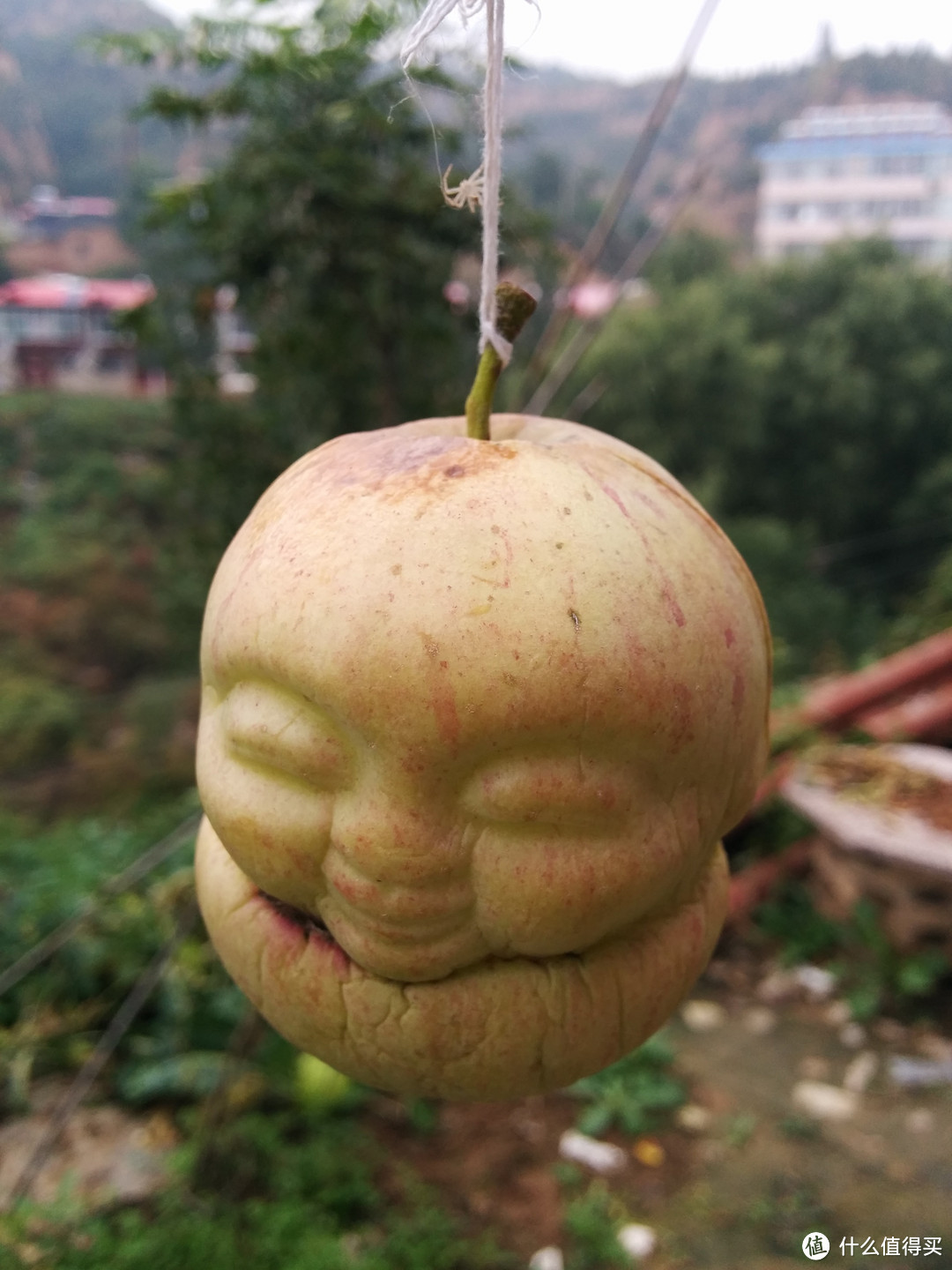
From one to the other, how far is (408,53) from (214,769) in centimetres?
64

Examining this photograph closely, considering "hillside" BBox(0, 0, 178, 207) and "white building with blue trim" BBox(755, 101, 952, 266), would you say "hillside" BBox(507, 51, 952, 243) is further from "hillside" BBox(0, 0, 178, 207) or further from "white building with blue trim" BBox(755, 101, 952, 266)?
"hillside" BBox(0, 0, 178, 207)

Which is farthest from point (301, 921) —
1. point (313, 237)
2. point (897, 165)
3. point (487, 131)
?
point (897, 165)

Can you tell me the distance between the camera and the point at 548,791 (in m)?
0.77

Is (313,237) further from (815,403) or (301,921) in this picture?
(815,403)

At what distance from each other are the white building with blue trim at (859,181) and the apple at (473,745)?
43.1ft

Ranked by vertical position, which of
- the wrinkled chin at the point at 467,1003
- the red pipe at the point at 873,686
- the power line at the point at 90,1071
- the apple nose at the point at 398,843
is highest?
the apple nose at the point at 398,843

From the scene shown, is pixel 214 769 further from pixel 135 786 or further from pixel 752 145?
pixel 752 145

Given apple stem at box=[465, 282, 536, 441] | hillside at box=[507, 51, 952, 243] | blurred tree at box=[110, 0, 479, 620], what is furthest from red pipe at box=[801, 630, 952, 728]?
hillside at box=[507, 51, 952, 243]

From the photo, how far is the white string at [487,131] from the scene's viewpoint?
727 millimetres

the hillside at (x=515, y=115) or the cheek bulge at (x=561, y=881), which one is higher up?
the hillside at (x=515, y=115)

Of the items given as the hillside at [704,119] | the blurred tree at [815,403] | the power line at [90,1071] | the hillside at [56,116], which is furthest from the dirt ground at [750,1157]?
the hillside at [56,116]

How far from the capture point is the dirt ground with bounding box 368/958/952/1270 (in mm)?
2424

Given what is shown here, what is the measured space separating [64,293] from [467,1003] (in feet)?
59.6

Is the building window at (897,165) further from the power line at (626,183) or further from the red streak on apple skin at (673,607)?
the red streak on apple skin at (673,607)
